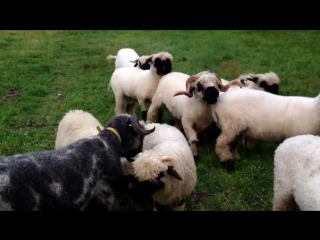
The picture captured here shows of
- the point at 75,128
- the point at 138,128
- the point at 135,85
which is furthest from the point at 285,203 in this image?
the point at 135,85

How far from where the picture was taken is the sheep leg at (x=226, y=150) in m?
6.78

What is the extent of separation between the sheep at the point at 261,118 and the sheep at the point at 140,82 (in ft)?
→ 6.44

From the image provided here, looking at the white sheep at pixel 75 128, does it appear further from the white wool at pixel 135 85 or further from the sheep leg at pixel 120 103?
the sheep leg at pixel 120 103

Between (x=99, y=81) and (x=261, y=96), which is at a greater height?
(x=261, y=96)

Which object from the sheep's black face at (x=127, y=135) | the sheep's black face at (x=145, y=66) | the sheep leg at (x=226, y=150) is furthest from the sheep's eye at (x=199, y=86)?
the sheep's black face at (x=145, y=66)

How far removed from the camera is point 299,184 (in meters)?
4.61

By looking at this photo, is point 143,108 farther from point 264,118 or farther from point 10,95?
point 10,95

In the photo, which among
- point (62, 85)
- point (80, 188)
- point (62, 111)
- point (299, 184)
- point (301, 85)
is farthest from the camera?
point (62, 85)

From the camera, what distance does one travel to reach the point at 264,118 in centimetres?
668

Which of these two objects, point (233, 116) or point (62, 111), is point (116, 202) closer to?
point (233, 116)

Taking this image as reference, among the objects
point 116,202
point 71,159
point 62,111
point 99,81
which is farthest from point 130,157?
point 99,81

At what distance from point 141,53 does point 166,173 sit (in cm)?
848

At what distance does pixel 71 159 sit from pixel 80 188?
1.15 ft

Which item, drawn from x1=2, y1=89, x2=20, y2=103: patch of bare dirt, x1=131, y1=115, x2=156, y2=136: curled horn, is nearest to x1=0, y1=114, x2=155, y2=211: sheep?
x1=131, y1=115, x2=156, y2=136: curled horn
